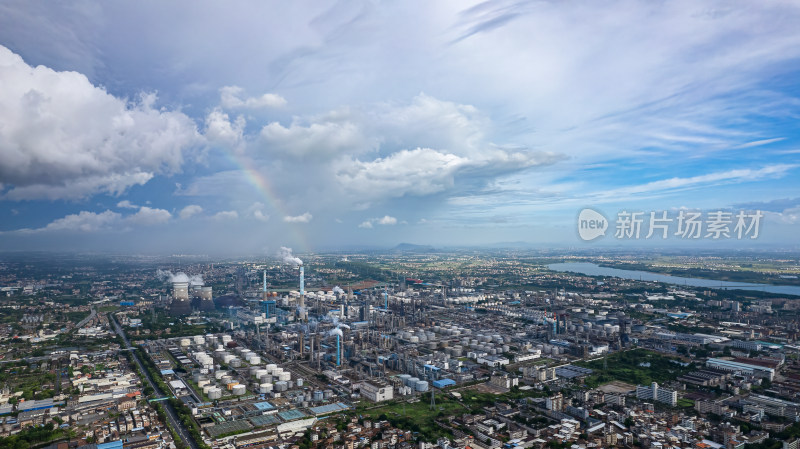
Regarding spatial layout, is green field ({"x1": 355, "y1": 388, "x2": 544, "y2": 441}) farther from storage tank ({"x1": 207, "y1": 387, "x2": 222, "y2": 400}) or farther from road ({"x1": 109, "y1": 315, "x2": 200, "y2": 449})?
storage tank ({"x1": 207, "y1": 387, "x2": 222, "y2": 400})

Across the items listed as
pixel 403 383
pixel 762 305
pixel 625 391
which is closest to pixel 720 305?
pixel 762 305

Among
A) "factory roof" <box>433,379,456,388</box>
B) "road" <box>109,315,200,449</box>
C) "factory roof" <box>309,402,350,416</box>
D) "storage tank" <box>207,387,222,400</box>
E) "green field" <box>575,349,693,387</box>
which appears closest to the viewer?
"road" <box>109,315,200,449</box>

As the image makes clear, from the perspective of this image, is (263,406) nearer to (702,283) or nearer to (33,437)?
(33,437)

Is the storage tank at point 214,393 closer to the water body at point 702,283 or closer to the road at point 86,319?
the road at point 86,319

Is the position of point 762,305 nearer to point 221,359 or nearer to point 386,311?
point 386,311

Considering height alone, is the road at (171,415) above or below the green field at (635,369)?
above

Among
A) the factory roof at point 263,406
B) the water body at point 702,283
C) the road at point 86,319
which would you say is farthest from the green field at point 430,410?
the water body at point 702,283

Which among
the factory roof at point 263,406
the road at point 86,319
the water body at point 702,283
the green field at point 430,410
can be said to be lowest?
the green field at point 430,410

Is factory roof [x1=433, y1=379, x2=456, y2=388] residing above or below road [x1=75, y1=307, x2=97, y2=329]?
below

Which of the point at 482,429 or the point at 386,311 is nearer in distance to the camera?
the point at 482,429

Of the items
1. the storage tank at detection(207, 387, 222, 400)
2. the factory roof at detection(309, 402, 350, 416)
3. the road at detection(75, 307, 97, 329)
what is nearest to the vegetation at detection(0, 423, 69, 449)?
the storage tank at detection(207, 387, 222, 400)

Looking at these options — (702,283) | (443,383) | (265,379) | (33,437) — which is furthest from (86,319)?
(702,283)
